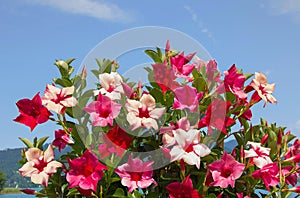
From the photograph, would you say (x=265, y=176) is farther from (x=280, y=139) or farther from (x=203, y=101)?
(x=203, y=101)

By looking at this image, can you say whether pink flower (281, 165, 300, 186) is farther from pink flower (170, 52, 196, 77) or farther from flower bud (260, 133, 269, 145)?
pink flower (170, 52, 196, 77)

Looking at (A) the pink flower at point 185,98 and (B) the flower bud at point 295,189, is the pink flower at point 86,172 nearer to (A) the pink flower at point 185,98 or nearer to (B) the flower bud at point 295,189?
(A) the pink flower at point 185,98

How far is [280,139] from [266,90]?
0.75 feet

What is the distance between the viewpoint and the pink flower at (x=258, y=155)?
169cm

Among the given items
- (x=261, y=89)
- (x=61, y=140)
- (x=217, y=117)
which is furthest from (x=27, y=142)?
(x=261, y=89)

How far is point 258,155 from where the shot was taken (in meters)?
1.74

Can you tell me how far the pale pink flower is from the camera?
1758 mm

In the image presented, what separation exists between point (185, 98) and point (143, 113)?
0.17 meters

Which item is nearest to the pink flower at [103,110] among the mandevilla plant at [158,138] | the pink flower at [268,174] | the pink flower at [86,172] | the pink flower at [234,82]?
the mandevilla plant at [158,138]

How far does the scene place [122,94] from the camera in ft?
5.74

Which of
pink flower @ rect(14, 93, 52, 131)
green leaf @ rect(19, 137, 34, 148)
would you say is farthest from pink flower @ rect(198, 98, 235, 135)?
green leaf @ rect(19, 137, 34, 148)

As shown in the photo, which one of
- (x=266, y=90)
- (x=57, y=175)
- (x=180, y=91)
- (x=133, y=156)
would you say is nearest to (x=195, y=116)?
(x=180, y=91)

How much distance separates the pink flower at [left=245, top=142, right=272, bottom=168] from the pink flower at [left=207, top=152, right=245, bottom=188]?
0.07 m

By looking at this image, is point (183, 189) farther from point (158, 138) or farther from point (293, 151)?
point (293, 151)
